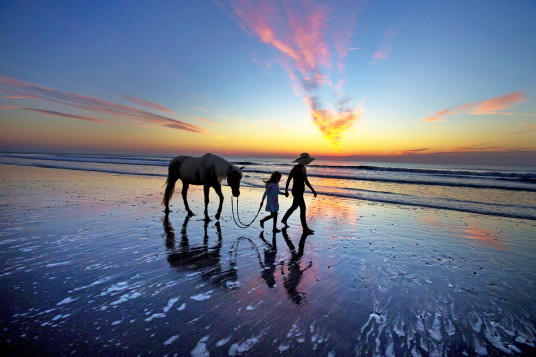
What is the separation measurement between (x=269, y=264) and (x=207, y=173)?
5.35 metres

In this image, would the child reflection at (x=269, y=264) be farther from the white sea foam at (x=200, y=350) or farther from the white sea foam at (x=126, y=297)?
the white sea foam at (x=126, y=297)

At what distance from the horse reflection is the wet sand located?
3 cm

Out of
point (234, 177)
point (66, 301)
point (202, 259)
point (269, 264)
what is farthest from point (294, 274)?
point (234, 177)

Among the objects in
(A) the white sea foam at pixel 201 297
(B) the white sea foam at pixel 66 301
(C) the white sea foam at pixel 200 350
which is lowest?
(A) the white sea foam at pixel 201 297

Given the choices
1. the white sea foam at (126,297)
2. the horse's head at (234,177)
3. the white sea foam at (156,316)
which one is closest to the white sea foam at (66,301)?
the white sea foam at (126,297)

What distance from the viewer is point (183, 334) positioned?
112 inches

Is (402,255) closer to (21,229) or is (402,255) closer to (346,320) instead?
(346,320)

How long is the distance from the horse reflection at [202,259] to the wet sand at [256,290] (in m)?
0.03

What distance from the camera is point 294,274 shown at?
185 inches

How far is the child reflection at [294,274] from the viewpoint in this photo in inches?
151

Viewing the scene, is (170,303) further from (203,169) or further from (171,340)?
(203,169)

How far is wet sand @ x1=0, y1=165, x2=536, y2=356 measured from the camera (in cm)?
281

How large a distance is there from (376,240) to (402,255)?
3.80ft

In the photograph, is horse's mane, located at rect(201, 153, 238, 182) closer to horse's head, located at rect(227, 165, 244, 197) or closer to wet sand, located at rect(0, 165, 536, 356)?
horse's head, located at rect(227, 165, 244, 197)
